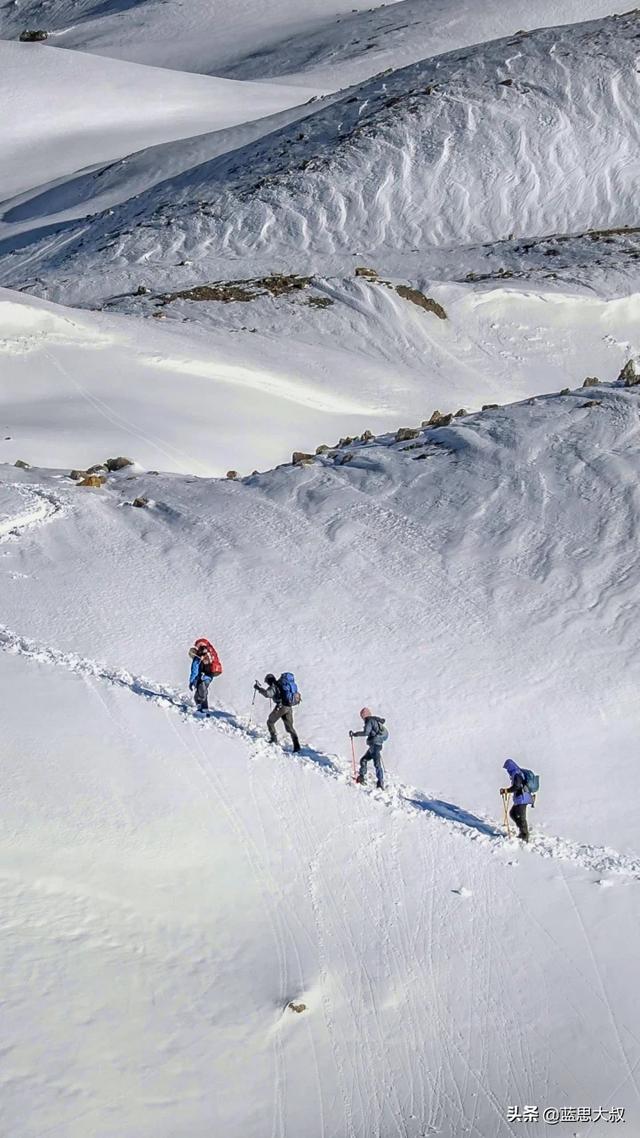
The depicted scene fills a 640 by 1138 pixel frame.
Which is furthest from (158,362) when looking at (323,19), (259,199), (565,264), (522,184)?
(323,19)

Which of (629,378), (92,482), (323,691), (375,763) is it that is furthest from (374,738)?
(629,378)

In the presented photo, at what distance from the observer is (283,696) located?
15320 mm

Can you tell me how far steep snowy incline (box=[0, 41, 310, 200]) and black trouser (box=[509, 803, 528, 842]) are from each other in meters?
65.8

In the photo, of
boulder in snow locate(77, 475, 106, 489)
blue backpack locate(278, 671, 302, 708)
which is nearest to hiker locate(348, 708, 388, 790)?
blue backpack locate(278, 671, 302, 708)

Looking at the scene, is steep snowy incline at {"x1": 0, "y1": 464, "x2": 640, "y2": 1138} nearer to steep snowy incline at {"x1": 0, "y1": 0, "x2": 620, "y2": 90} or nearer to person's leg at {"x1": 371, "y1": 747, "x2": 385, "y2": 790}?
person's leg at {"x1": 371, "y1": 747, "x2": 385, "y2": 790}

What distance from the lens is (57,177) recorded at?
73.4 metres

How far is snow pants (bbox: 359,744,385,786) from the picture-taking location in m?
15.1

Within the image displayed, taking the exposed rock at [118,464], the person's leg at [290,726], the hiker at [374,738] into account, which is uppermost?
the exposed rock at [118,464]

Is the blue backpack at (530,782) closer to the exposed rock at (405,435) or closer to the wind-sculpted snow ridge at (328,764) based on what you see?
the wind-sculpted snow ridge at (328,764)

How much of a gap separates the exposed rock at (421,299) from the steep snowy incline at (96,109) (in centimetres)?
3530

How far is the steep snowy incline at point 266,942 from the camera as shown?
10602 millimetres

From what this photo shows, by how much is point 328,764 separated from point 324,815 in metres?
1.40

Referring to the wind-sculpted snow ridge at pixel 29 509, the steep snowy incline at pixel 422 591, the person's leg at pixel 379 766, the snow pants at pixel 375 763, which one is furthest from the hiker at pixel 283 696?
the wind-sculpted snow ridge at pixel 29 509

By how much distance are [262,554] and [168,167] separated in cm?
4896
